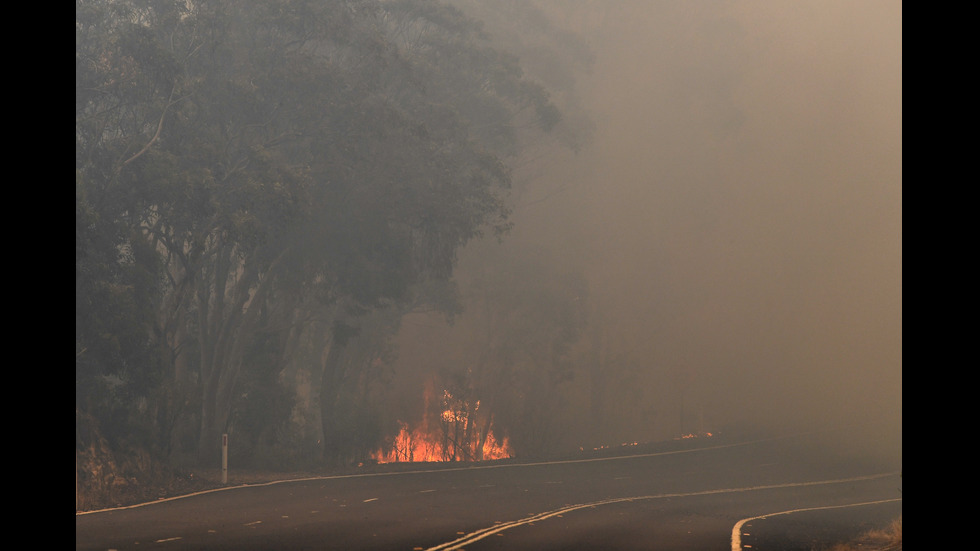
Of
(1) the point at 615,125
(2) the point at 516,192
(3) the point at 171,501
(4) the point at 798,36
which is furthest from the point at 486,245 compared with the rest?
(4) the point at 798,36

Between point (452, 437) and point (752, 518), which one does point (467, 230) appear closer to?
point (752, 518)

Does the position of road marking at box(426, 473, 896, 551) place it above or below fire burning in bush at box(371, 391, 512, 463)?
above

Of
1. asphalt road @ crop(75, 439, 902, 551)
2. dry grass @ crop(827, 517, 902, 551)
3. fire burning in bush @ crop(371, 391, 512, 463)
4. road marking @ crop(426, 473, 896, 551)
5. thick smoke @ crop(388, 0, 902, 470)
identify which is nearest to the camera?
road marking @ crop(426, 473, 896, 551)

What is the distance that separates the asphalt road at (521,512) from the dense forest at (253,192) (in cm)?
408

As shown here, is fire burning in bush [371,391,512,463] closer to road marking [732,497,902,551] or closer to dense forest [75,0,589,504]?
dense forest [75,0,589,504]

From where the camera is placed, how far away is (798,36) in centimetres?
7894

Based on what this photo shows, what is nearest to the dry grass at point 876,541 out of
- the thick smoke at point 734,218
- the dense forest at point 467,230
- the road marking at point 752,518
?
the road marking at point 752,518

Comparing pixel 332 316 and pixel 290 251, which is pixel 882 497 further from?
pixel 332 316

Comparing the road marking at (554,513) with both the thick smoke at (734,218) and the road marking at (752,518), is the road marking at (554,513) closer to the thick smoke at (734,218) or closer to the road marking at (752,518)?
the road marking at (752,518)

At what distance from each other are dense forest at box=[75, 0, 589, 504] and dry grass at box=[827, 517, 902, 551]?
528 inches

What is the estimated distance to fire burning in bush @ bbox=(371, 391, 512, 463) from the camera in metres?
50.2

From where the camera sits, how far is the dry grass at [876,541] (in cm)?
1455

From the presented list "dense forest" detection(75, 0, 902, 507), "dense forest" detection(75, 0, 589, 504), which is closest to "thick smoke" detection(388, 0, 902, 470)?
"dense forest" detection(75, 0, 902, 507)

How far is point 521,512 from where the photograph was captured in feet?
57.0
